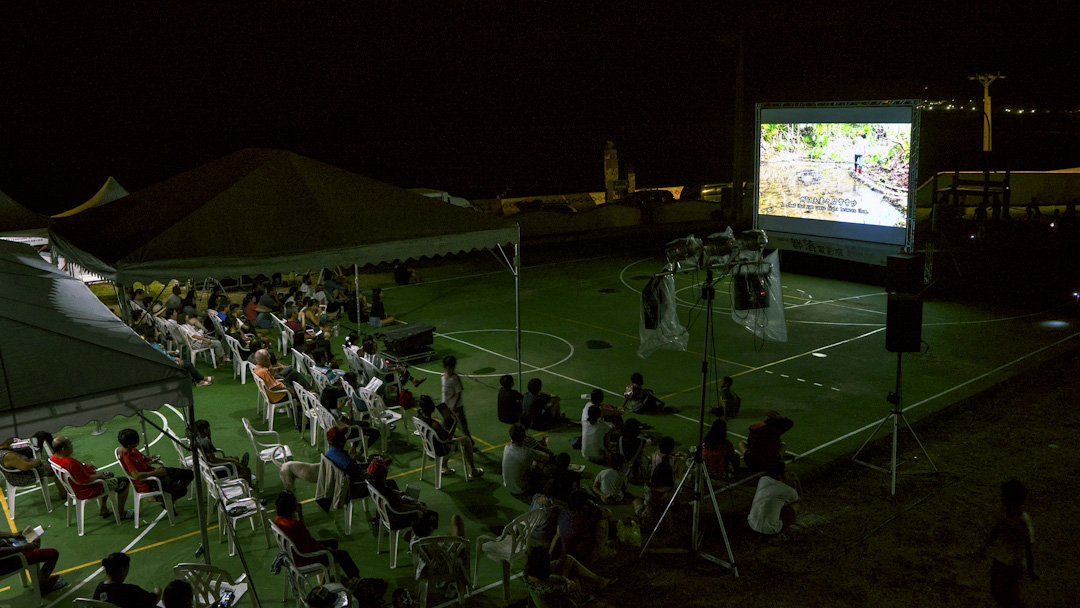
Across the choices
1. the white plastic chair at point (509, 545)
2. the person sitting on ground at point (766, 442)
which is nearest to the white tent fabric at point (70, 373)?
the white plastic chair at point (509, 545)

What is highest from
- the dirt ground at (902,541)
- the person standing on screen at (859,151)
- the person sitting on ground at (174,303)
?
the person standing on screen at (859,151)

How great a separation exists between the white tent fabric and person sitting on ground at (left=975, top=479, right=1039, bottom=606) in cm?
723

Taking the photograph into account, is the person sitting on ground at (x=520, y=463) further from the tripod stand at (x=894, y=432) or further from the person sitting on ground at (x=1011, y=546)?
the person sitting on ground at (x=1011, y=546)

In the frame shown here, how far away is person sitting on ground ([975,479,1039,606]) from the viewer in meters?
6.84

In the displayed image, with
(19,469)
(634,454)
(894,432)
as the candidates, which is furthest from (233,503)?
(894,432)

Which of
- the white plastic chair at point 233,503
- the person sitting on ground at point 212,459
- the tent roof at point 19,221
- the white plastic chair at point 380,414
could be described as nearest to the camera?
the white plastic chair at point 233,503

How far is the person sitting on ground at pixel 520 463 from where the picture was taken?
9.33m

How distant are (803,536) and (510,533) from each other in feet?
11.4

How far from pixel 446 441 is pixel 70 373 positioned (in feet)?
15.6

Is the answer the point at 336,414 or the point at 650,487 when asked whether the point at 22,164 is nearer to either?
the point at 336,414

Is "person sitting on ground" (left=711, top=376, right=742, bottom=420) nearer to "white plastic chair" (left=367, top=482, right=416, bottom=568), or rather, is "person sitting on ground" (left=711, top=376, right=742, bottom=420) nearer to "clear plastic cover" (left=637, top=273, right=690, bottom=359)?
"clear plastic cover" (left=637, top=273, right=690, bottom=359)

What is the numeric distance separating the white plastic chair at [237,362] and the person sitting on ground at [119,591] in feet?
26.3

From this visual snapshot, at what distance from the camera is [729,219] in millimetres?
36062

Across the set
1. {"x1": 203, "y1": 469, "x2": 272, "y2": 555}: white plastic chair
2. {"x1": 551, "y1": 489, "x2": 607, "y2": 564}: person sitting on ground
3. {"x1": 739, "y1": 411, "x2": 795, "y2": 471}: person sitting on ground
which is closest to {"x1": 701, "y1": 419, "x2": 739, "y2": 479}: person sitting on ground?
{"x1": 739, "y1": 411, "x2": 795, "y2": 471}: person sitting on ground
